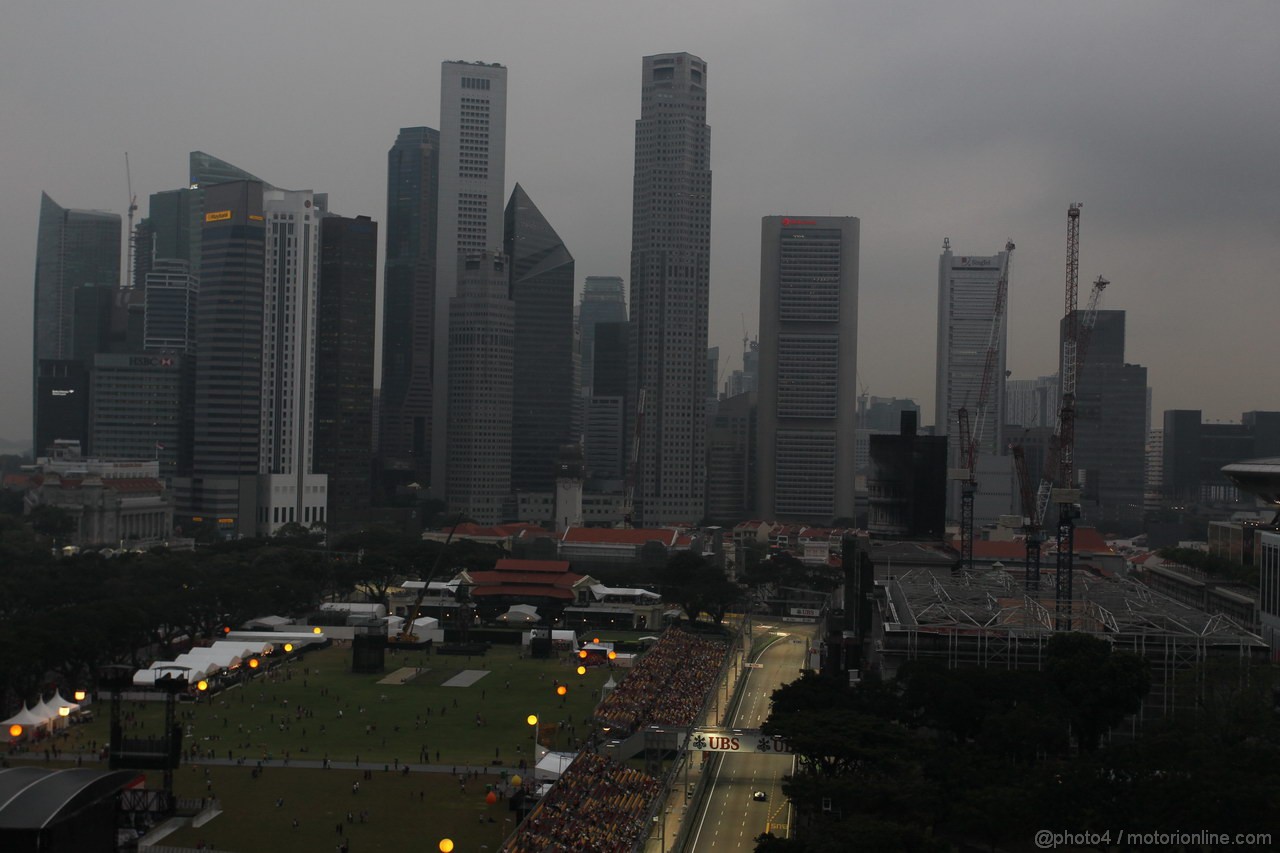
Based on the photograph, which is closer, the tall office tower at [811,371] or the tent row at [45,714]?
the tent row at [45,714]

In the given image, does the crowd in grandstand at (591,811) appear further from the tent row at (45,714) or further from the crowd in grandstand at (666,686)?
the tent row at (45,714)

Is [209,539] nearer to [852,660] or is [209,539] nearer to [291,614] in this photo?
[291,614]

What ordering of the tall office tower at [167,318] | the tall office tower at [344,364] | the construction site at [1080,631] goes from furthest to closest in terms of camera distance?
the tall office tower at [167,318] → the tall office tower at [344,364] → the construction site at [1080,631]

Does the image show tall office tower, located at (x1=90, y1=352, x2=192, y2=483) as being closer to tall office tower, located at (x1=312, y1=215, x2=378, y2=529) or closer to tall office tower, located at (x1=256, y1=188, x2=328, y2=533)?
tall office tower, located at (x1=312, y1=215, x2=378, y2=529)

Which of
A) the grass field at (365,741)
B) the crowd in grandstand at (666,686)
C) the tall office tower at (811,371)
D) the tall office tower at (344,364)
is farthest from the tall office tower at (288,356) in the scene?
the crowd in grandstand at (666,686)

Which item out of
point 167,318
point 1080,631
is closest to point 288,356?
point 167,318

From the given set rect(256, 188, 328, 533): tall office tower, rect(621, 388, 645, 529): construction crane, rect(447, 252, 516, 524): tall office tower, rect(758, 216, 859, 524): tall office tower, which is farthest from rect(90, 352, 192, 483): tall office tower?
rect(758, 216, 859, 524): tall office tower
